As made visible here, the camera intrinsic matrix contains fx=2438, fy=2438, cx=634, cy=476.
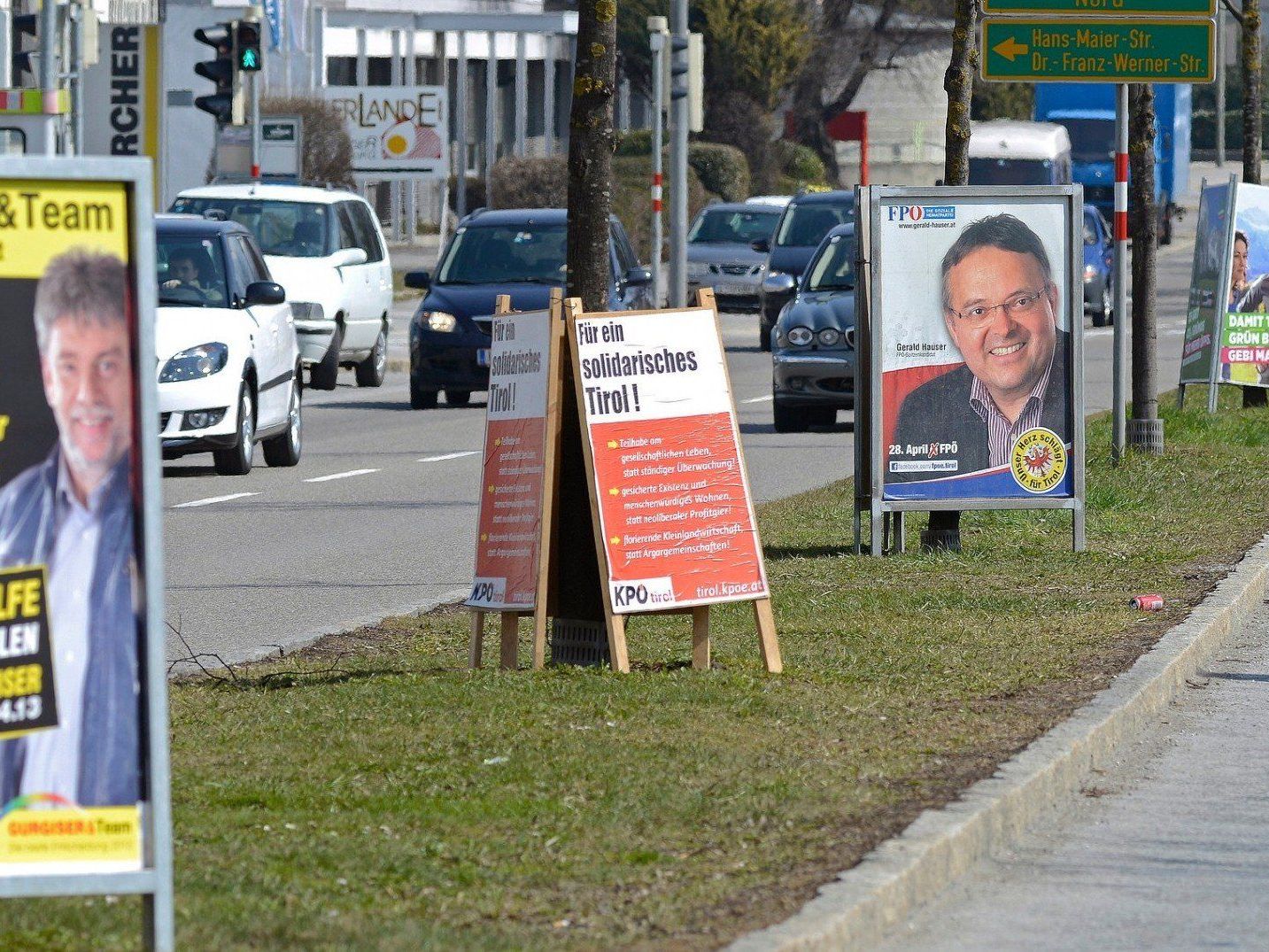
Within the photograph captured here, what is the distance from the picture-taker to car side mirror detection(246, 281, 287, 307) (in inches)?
674

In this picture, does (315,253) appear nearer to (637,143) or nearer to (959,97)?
(959,97)

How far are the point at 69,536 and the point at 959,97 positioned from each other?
10667mm

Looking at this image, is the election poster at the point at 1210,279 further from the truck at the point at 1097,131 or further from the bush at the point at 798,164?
the bush at the point at 798,164

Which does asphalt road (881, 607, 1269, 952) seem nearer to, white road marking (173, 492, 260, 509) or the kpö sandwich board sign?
the kpö sandwich board sign

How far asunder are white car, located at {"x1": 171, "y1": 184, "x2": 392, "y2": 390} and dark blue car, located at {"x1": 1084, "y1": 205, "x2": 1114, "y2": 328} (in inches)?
609

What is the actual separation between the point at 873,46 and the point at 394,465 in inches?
1909

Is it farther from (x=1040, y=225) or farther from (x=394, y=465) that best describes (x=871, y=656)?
(x=394, y=465)

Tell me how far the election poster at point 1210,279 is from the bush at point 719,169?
3544cm

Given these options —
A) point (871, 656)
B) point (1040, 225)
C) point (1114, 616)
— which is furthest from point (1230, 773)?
point (1040, 225)

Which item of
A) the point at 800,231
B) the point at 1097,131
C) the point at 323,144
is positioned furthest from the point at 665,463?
the point at 1097,131

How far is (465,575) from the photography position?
39.7 feet

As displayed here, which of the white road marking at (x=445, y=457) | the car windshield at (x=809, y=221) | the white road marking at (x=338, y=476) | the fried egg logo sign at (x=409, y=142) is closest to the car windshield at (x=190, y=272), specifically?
the white road marking at (x=338, y=476)

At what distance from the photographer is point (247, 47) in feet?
89.9

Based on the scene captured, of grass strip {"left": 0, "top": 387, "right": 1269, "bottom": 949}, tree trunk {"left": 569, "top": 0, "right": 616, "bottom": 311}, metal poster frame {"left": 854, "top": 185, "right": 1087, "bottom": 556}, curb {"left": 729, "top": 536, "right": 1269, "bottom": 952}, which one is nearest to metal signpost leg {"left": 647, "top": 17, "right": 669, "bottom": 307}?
metal poster frame {"left": 854, "top": 185, "right": 1087, "bottom": 556}
